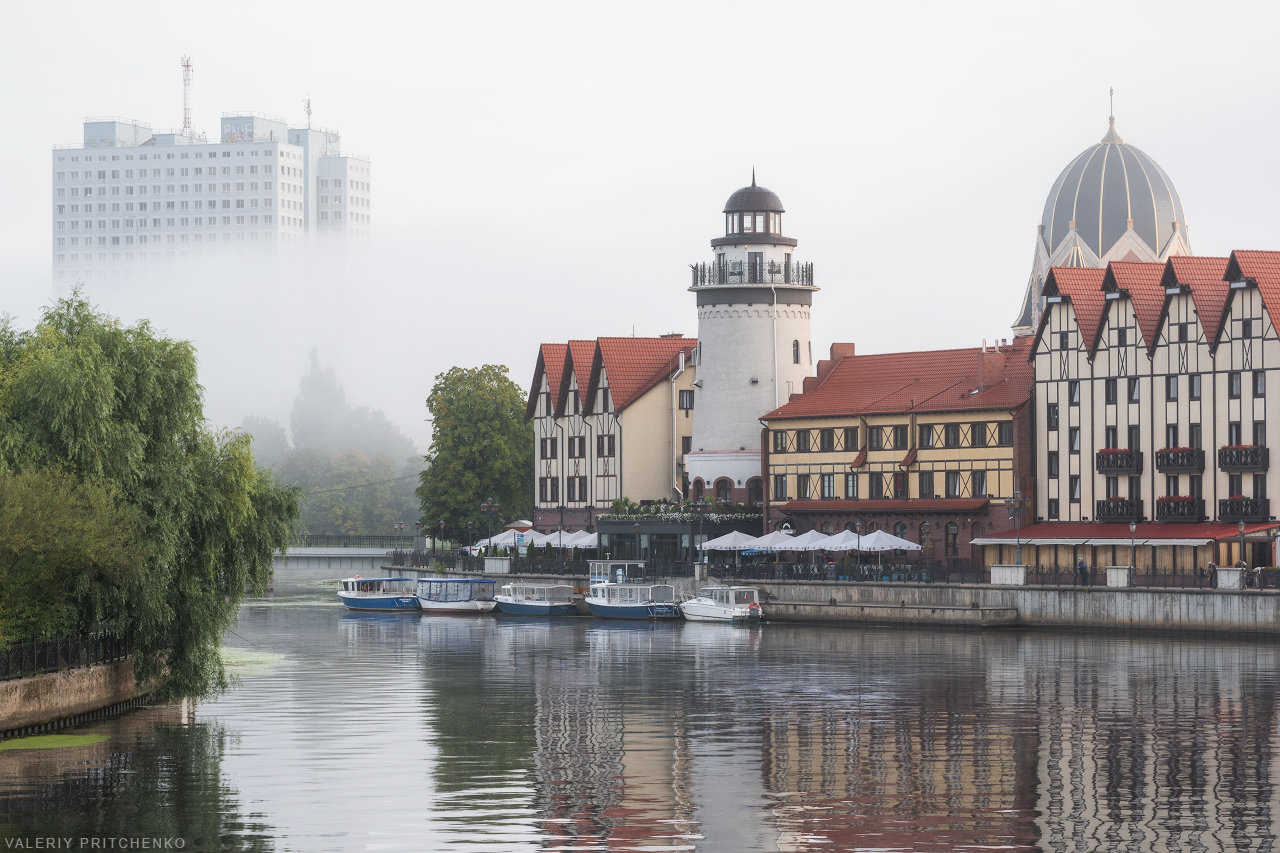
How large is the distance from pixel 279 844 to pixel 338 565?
16058 centimetres

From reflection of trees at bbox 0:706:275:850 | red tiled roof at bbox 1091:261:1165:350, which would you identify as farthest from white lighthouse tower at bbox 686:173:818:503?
reflection of trees at bbox 0:706:275:850

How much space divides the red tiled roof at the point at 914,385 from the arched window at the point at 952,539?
589cm

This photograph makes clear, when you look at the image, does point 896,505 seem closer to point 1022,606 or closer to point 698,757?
point 1022,606

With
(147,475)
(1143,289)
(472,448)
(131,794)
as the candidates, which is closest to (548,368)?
(472,448)

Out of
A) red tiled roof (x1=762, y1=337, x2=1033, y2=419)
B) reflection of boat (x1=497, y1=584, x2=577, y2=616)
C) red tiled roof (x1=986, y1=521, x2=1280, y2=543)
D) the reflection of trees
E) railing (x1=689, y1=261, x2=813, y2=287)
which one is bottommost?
the reflection of trees

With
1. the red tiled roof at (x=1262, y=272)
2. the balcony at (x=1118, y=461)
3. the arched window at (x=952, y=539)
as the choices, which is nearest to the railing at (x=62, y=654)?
the balcony at (x=1118, y=461)

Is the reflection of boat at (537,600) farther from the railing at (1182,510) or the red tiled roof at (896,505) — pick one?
the railing at (1182,510)

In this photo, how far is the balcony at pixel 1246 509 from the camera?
8181cm

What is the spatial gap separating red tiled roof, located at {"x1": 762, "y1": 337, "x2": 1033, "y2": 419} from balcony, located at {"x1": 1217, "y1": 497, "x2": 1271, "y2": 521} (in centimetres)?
1350

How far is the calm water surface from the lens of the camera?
3266 cm

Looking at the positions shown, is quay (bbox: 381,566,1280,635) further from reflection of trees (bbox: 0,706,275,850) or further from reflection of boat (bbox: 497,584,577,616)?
reflection of trees (bbox: 0,706,275,850)

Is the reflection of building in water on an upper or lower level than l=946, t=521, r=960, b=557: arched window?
lower

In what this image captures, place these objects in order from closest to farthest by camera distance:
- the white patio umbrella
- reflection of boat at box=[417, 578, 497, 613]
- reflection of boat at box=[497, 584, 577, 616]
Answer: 1. the white patio umbrella
2. reflection of boat at box=[497, 584, 577, 616]
3. reflection of boat at box=[417, 578, 497, 613]

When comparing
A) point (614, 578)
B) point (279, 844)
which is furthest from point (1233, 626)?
point (279, 844)
